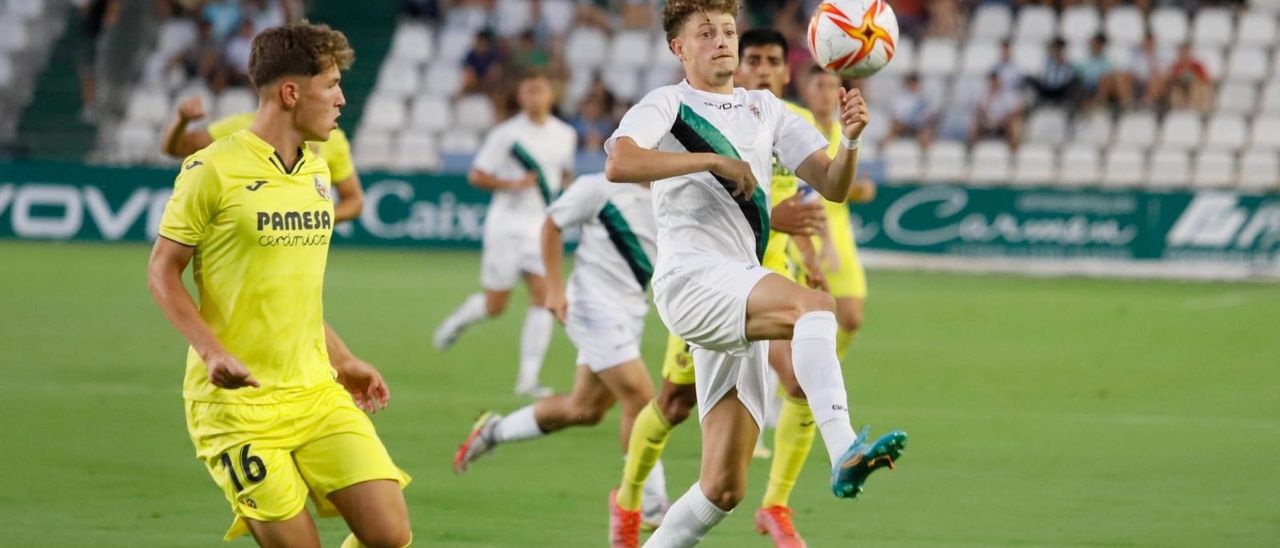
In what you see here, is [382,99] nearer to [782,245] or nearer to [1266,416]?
[1266,416]

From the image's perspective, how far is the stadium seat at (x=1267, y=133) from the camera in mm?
23750

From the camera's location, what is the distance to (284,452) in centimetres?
564

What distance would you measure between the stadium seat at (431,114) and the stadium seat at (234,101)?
229 cm

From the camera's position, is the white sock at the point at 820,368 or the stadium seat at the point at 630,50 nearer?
the white sock at the point at 820,368

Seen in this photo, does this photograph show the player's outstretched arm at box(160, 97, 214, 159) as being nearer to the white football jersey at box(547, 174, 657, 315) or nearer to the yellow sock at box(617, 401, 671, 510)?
the white football jersey at box(547, 174, 657, 315)

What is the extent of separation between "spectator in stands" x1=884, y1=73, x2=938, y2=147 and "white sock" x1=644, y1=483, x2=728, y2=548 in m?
18.1

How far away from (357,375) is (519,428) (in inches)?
132

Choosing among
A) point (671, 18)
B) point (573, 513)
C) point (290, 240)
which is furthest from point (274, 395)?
point (573, 513)

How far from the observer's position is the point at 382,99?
26984 mm

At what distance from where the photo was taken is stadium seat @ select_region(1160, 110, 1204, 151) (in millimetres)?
24109

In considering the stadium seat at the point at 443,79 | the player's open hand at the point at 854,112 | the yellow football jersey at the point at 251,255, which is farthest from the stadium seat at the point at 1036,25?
the yellow football jersey at the point at 251,255

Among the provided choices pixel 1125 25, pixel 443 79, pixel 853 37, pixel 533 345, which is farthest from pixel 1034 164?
pixel 853 37

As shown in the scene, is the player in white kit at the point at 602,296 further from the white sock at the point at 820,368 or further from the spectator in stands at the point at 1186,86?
the spectator in stands at the point at 1186,86

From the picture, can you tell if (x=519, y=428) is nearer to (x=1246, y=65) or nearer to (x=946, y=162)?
(x=946, y=162)
